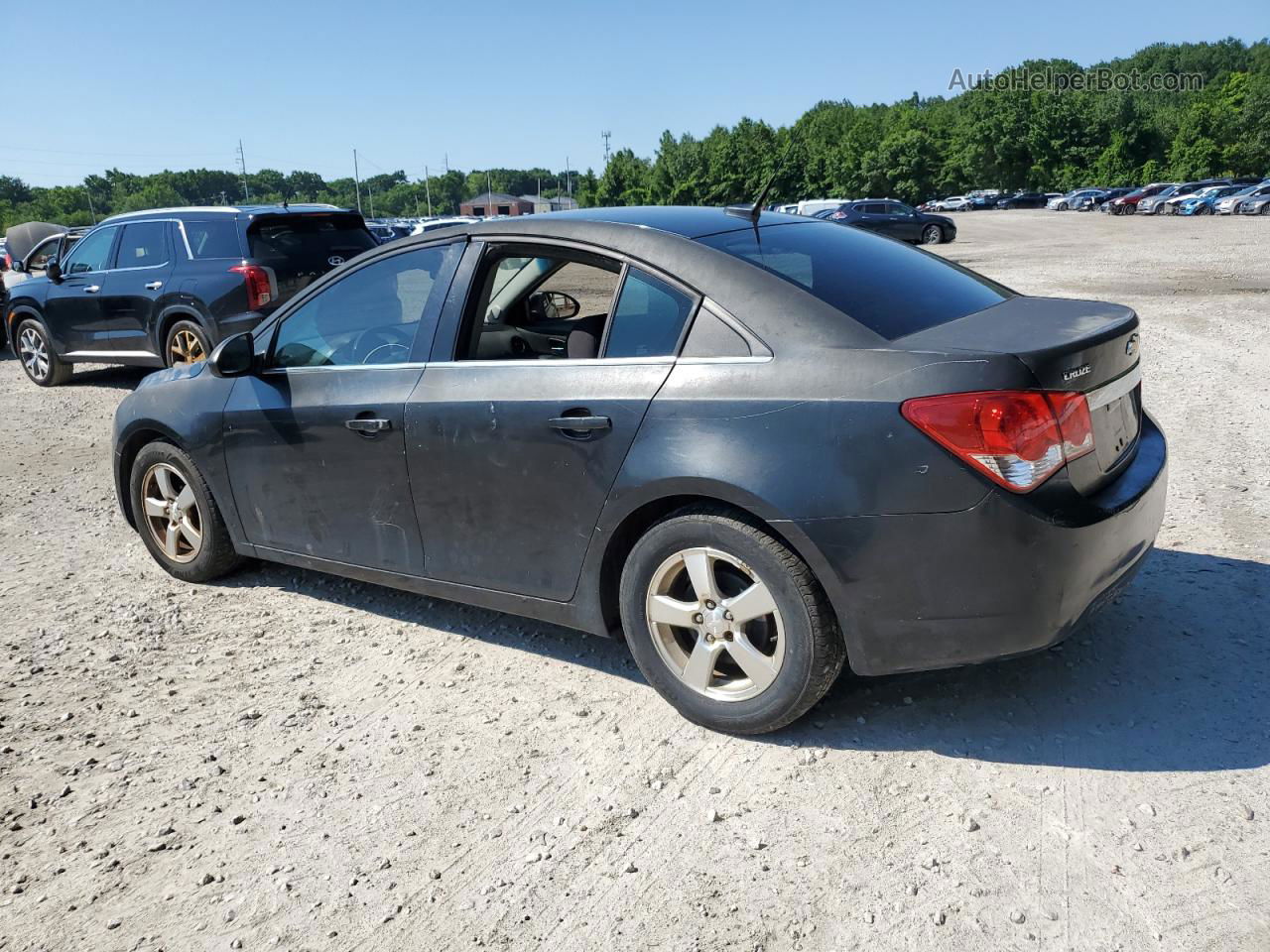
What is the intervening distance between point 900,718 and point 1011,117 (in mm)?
107842

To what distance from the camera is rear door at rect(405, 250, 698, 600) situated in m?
3.48

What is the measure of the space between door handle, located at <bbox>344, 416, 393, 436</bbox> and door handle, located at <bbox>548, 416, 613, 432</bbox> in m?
0.83

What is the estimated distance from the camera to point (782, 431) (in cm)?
311

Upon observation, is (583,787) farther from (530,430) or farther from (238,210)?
(238,210)

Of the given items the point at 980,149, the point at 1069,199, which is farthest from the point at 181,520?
the point at 980,149

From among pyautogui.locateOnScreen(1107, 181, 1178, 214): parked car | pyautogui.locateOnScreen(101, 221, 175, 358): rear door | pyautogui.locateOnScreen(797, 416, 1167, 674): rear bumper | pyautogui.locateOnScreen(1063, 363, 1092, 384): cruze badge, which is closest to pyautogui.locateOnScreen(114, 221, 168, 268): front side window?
pyautogui.locateOnScreen(101, 221, 175, 358): rear door

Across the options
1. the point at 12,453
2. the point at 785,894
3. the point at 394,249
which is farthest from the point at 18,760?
the point at 12,453

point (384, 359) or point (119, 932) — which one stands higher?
point (384, 359)

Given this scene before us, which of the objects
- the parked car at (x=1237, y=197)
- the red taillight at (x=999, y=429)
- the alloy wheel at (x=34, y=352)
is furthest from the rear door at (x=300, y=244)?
the parked car at (x=1237, y=197)

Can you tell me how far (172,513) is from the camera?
5.18m

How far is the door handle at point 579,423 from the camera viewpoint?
346 centimetres

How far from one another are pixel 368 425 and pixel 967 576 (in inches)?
93.1

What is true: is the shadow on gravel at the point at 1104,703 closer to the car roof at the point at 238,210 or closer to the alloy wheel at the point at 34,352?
the car roof at the point at 238,210

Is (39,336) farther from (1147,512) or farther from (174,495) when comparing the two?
(1147,512)
